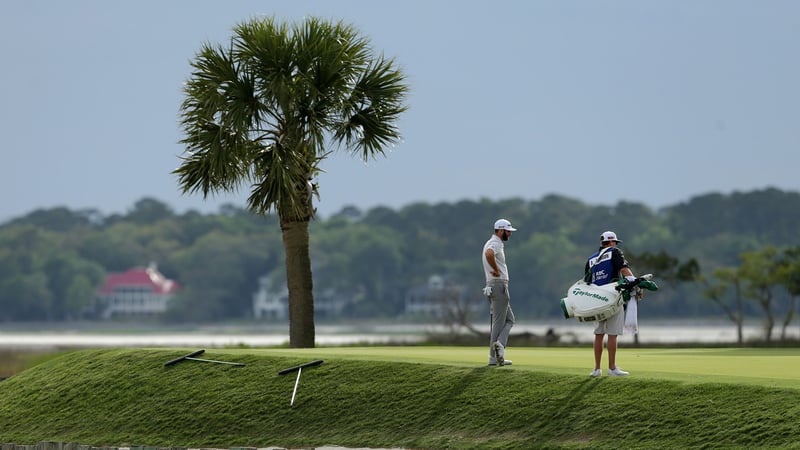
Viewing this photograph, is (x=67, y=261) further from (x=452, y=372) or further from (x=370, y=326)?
(x=452, y=372)

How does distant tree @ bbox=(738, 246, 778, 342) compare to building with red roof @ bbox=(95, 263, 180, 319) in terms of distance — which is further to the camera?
building with red roof @ bbox=(95, 263, 180, 319)

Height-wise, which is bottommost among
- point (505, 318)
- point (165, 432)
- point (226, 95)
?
point (165, 432)

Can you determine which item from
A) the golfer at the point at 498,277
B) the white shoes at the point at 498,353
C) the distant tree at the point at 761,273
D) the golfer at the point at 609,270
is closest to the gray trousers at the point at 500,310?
the golfer at the point at 498,277

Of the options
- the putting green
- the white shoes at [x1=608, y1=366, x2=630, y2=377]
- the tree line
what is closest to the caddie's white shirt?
the putting green

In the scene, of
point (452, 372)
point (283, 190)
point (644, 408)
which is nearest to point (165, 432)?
point (452, 372)

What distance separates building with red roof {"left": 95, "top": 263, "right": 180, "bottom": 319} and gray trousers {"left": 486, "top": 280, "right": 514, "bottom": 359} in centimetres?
16327

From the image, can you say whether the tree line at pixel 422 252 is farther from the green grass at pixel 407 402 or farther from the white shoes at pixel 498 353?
the white shoes at pixel 498 353

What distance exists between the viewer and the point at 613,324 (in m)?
21.8

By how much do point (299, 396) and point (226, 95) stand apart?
12.9m

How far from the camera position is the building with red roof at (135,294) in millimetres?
189125

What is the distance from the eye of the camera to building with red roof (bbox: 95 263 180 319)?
18912 cm

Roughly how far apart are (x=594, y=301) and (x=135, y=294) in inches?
6757

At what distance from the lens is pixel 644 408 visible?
21.0 m

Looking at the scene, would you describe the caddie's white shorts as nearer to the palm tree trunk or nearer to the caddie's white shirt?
the caddie's white shirt
